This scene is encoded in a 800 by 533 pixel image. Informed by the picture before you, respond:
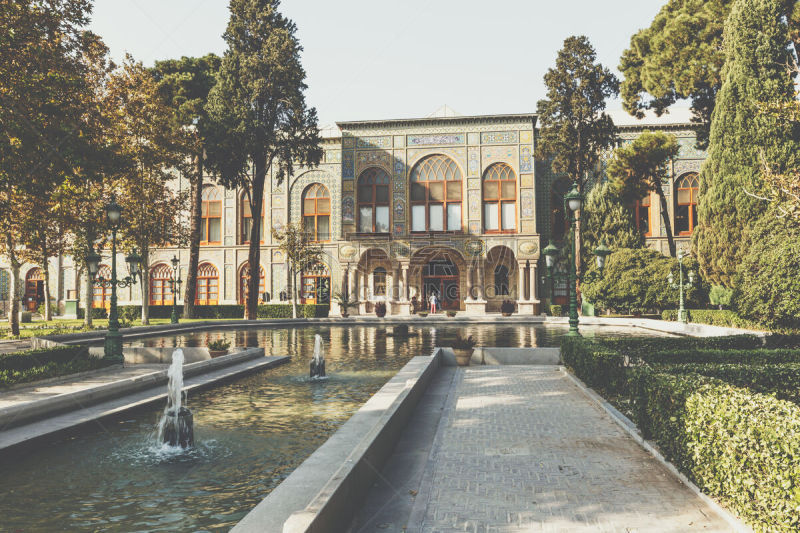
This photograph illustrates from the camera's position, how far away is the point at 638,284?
30.4 metres

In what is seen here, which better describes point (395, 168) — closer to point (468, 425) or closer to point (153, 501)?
point (468, 425)

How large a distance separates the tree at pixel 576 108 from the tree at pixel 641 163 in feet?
7.25

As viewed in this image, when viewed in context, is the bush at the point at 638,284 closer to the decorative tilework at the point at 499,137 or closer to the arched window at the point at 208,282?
the decorative tilework at the point at 499,137

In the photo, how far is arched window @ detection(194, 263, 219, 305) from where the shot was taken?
135 ft

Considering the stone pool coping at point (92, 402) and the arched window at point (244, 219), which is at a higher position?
Answer: the arched window at point (244, 219)

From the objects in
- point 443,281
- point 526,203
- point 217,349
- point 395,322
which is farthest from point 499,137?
point 217,349

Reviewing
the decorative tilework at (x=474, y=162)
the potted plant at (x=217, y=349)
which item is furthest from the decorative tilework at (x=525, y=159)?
the potted plant at (x=217, y=349)

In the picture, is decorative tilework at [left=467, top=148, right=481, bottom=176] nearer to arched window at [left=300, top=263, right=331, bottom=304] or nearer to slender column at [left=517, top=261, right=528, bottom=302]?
slender column at [left=517, top=261, right=528, bottom=302]

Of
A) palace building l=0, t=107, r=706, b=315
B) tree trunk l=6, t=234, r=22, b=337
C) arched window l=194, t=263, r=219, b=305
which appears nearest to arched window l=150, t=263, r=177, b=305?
palace building l=0, t=107, r=706, b=315

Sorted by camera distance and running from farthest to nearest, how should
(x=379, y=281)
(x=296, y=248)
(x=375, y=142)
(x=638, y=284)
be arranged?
(x=379, y=281), (x=375, y=142), (x=296, y=248), (x=638, y=284)

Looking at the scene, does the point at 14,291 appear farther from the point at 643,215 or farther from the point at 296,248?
the point at 643,215

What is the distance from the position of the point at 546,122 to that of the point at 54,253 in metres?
26.5

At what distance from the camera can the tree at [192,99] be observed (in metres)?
30.0

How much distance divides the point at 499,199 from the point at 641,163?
9.81m
